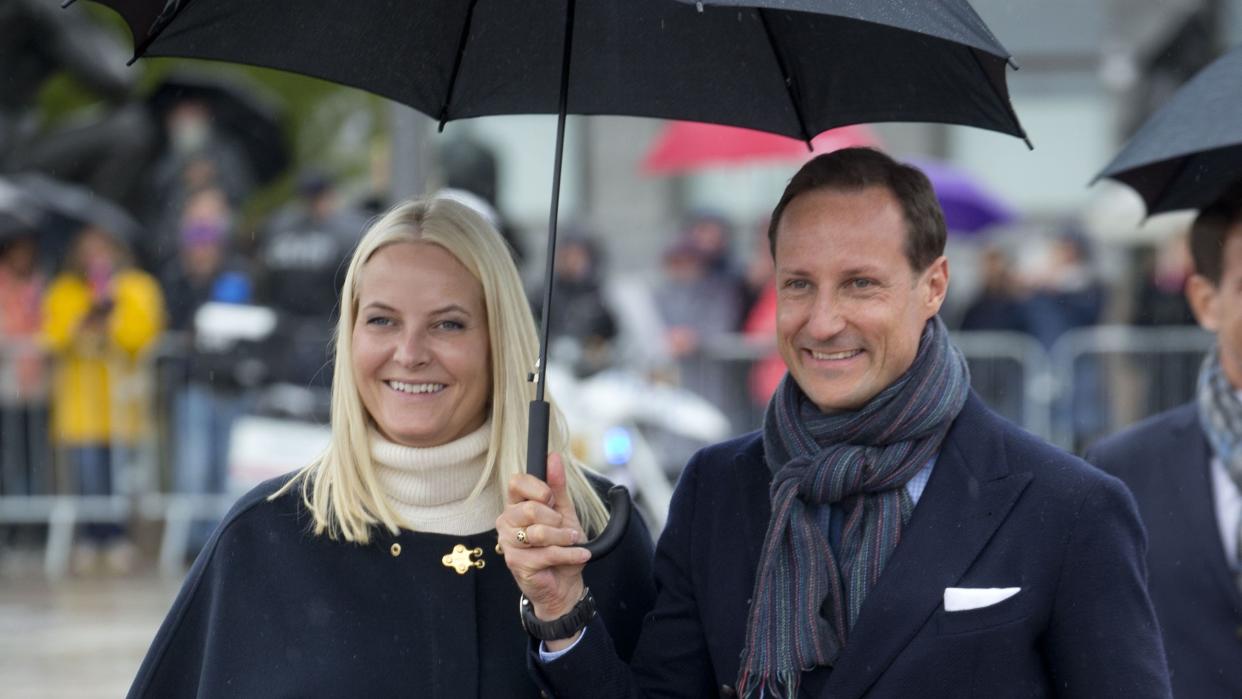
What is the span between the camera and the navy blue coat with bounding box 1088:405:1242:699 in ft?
14.7

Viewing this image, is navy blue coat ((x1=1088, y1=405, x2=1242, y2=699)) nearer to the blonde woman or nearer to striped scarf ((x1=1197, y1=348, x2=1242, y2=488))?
striped scarf ((x1=1197, y1=348, x2=1242, y2=488))

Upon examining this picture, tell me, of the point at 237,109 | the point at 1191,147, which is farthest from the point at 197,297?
the point at 1191,147

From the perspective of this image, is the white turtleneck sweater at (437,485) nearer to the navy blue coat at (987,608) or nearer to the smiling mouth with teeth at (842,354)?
the navy blue coat at (987,608)

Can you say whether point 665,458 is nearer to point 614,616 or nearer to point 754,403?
point 754,403

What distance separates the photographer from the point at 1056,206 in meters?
23.2

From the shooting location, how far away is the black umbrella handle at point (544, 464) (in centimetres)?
381

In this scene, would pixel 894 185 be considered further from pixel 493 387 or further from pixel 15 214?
pixel 15 214

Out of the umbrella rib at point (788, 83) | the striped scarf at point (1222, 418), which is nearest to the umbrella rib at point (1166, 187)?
the striped scarf at point (1222, 418)

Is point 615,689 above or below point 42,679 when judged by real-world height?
above

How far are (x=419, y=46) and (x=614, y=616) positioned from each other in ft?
4.54

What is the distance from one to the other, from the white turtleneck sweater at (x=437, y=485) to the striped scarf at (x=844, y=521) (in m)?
0.75

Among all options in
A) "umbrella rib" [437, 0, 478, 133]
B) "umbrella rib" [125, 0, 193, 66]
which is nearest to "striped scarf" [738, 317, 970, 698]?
"umbrella rib" [437, 0, 478, 133]

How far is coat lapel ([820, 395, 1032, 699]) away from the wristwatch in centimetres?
51

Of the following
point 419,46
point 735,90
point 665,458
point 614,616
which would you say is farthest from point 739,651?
point 665,458
